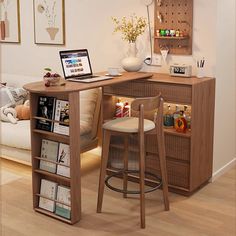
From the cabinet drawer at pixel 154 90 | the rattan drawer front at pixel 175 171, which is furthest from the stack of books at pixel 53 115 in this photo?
the rattan drawer front at pixel 175 171

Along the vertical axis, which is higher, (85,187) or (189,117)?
(189,117)

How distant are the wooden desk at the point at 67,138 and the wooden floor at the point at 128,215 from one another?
0.42ft

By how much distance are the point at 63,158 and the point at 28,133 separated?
3.78ft

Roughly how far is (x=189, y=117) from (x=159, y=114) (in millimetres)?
543

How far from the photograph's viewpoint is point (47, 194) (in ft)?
10.7

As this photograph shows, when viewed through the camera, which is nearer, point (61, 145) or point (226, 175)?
point (61, 145)

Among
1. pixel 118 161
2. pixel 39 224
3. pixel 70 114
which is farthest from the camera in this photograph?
pixel 118 161

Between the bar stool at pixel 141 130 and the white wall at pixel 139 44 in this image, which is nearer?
the bar stool at pixel 141 130

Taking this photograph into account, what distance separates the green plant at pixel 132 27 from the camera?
4.03 meters

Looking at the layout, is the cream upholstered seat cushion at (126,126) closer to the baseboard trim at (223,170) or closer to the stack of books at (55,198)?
the stack of books at (55,198)

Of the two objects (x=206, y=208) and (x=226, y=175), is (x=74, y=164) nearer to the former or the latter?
(x=206, y=208)

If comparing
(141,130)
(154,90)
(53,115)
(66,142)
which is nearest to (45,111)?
(53,115)

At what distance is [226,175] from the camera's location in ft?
13.5

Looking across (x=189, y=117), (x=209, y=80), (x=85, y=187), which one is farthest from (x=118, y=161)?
(x=209, y=80)
